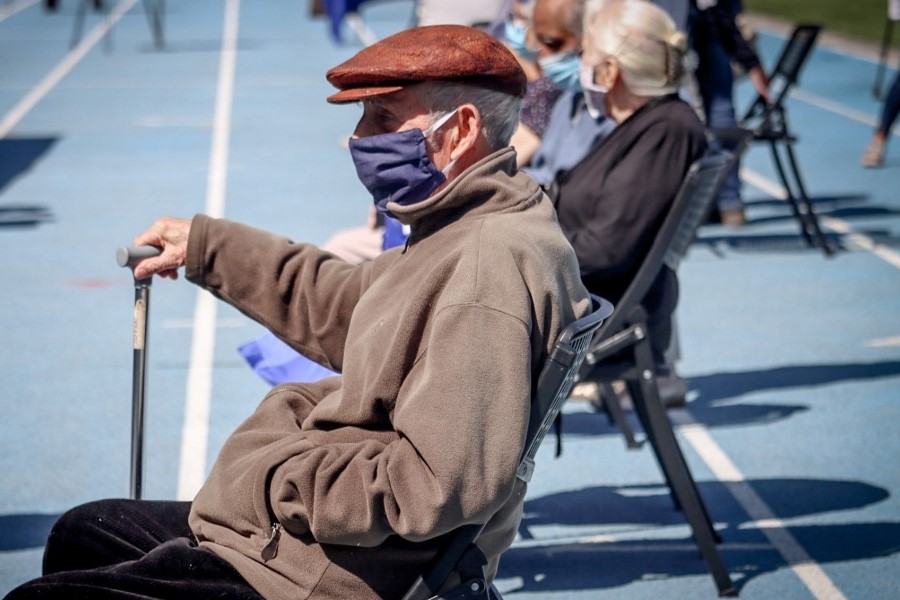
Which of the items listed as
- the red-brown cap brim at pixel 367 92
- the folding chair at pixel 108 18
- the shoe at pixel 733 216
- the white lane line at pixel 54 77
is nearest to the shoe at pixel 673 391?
the red-brown cap brim at pixel 367 92

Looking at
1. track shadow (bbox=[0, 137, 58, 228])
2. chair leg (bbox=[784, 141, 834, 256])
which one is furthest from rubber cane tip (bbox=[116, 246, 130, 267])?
track shadow (bbox=[0, 137, 58, 228])

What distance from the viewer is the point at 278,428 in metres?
2.75

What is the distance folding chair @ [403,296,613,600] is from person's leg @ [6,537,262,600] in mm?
338

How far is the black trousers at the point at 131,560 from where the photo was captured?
2451 millimetres

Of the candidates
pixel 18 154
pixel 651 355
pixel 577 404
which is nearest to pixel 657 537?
pixel 651 355

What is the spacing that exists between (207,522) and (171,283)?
18.7 feet

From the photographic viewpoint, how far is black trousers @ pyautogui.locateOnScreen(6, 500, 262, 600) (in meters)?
2.45

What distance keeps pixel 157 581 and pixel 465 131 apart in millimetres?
1049

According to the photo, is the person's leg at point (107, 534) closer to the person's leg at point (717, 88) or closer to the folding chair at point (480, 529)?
the folding chair at point (480, 529)

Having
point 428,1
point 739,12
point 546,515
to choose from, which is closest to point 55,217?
point 428,1

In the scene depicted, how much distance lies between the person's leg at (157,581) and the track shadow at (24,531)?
2.15m

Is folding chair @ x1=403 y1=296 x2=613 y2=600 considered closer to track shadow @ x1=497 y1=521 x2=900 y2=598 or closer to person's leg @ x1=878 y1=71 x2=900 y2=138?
track shadow @ x1=497 y1=521 x2=900 y2=598

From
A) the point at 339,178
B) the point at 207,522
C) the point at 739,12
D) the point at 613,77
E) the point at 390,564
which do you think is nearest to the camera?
the point at 390,564

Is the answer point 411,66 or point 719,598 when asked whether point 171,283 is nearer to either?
point 719,598
